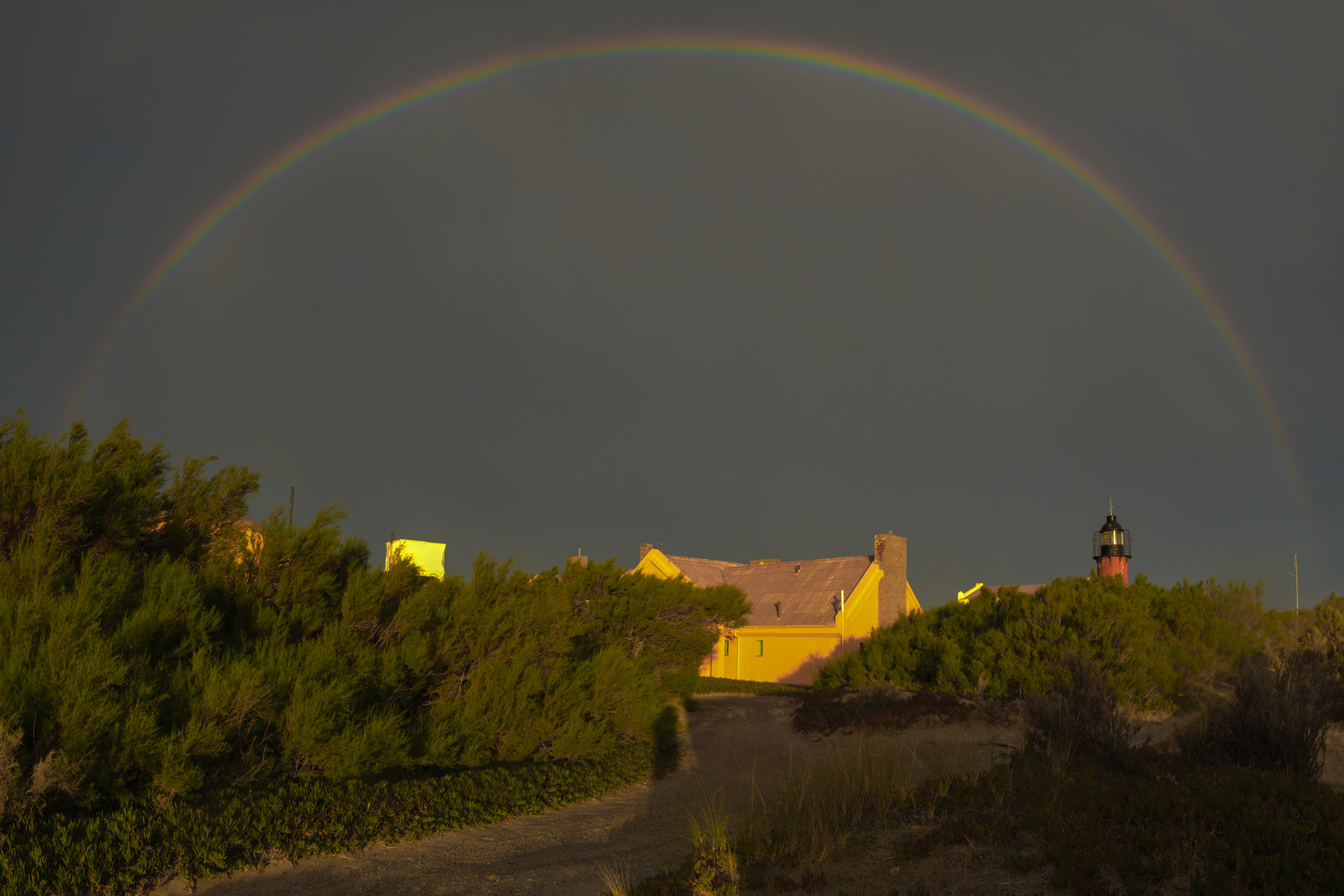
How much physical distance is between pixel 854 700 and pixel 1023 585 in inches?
1528

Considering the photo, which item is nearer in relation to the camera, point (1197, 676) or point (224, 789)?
point (224, 789)

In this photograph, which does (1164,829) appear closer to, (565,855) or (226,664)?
(565,855)

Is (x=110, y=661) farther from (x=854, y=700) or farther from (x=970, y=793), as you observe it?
(x=854, y=700)

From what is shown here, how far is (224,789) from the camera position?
9867 millimetres

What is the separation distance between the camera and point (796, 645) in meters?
39.2

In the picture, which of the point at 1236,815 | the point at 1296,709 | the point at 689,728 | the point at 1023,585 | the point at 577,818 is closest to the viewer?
the point at 1236,815

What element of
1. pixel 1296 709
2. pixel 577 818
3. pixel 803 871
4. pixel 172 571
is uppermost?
pixel 172 571

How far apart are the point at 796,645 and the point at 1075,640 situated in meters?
16.2

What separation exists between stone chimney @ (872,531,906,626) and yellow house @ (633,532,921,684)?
0.13 ft

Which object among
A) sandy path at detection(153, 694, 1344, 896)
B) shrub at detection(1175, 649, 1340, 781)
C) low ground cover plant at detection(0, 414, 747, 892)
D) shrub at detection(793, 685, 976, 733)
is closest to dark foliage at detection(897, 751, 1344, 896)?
sandy path at detection(153, 694, 1344, 896)

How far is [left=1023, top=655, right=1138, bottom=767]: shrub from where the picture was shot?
11383mm

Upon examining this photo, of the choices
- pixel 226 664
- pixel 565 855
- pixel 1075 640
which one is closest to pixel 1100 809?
pixel 565 855

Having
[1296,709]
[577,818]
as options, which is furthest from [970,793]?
[577,818]

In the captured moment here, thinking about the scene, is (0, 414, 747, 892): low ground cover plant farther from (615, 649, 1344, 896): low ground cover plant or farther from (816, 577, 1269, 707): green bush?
(816, 577, 1269, 707): green bush
